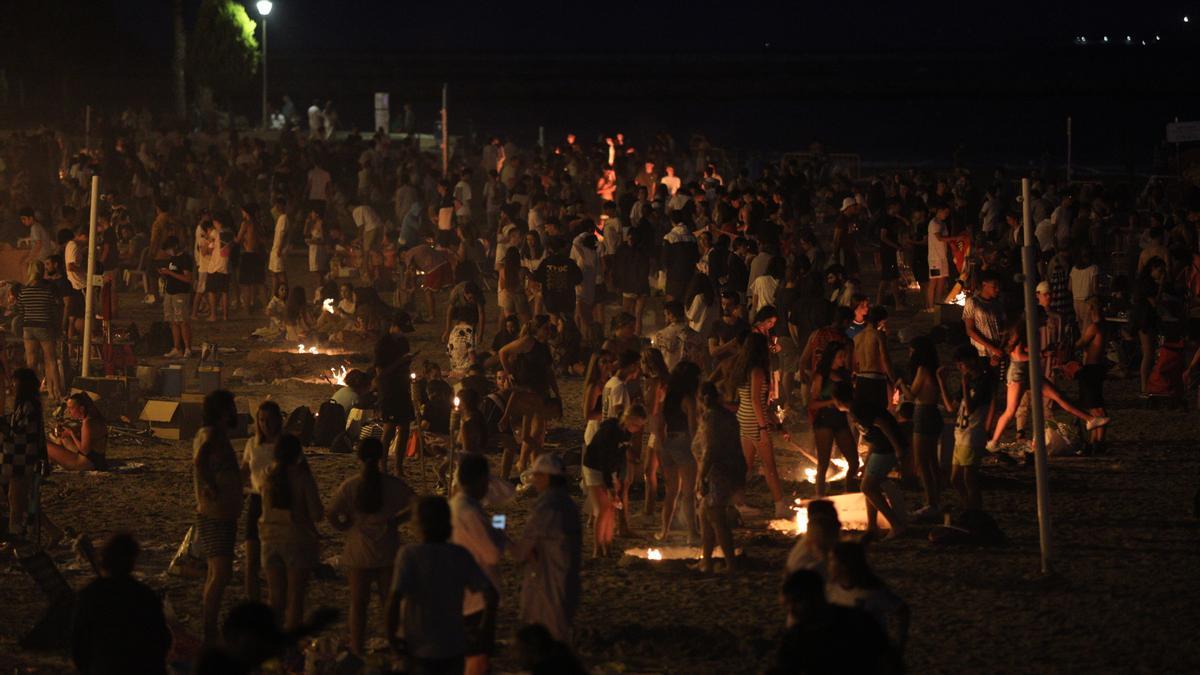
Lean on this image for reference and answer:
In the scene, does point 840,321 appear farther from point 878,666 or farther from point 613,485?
point 878,666

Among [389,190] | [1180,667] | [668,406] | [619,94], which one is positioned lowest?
[1180,667]

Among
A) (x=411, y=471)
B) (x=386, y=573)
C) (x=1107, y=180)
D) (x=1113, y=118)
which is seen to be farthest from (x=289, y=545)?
(x=1113, y=118)

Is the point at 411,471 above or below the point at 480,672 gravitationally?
above

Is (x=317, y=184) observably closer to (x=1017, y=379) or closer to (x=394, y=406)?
(x=394, y=406)

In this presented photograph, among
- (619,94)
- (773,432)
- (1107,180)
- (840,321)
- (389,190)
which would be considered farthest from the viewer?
(619,94)

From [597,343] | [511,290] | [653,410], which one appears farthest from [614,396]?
[597,343]

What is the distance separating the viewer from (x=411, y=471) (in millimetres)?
15438

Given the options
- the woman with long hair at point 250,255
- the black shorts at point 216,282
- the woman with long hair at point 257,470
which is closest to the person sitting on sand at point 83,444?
the woman with long hair at point 257,470

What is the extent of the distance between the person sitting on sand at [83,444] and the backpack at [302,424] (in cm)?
175

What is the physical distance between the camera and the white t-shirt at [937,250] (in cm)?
2355

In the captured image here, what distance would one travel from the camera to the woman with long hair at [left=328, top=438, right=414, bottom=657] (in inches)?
372

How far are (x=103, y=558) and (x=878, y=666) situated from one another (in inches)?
133

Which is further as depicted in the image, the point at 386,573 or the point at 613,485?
the point at 613,485

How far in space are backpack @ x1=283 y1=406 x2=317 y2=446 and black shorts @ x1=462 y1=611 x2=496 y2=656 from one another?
8032 millimetres
